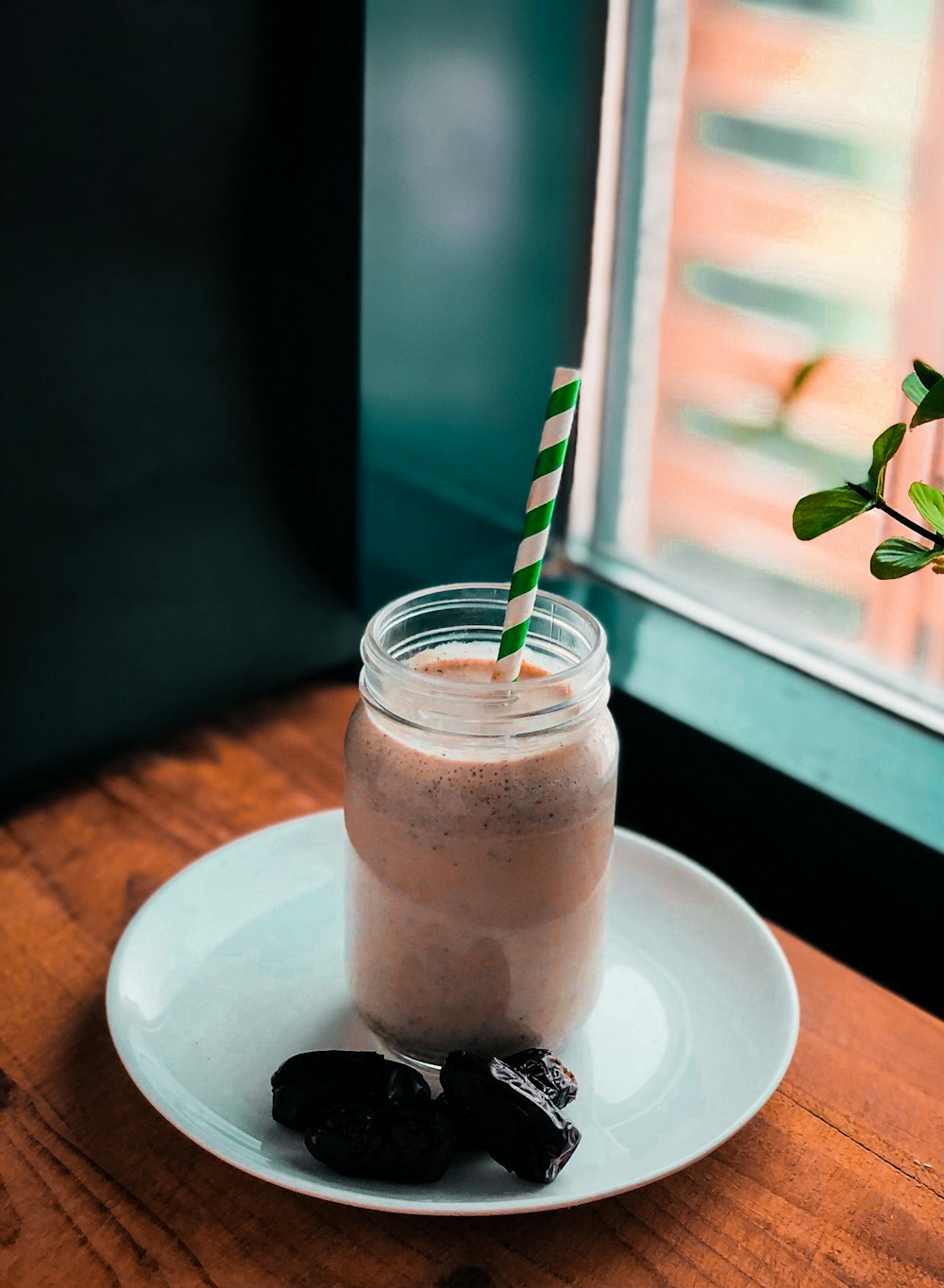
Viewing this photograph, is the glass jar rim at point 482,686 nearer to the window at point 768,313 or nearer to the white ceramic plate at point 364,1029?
the white ceramic plate at point 364,1029

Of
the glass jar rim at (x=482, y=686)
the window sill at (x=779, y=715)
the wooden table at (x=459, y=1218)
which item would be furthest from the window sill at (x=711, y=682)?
the glass jar rim at (x=482, y=686)

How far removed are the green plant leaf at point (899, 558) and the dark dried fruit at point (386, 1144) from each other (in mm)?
325

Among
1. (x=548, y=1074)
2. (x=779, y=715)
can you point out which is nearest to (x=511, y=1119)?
(x=548, y=1074)

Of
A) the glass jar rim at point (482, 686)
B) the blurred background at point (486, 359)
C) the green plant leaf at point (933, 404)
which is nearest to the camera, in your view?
the green plant leaf at point (933, 404)

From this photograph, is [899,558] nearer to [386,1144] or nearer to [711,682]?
[386,1144]

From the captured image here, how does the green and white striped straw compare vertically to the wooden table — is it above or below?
above

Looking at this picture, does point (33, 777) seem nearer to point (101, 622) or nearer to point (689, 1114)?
point (101, 622)

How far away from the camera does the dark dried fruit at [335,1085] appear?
2.20 ft

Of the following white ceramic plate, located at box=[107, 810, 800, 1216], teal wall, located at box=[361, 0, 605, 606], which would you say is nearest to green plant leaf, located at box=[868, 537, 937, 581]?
white ceramic plate, located at box=[107, 810, 800, 1216]

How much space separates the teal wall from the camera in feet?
3.15

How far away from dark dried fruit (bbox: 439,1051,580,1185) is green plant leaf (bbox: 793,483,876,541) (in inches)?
11.5

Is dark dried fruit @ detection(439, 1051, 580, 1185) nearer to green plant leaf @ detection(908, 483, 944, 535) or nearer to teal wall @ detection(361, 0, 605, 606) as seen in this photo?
green plant leaf @ detection(908, 483, 944, 535)

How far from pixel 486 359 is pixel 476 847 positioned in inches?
19.9

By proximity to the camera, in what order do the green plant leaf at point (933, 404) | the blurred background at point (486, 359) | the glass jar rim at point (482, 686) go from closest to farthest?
the green plant leaf at point (933, 404) < the glass jar rim at point (482, 686) < the blurred background at point (486, 359)
